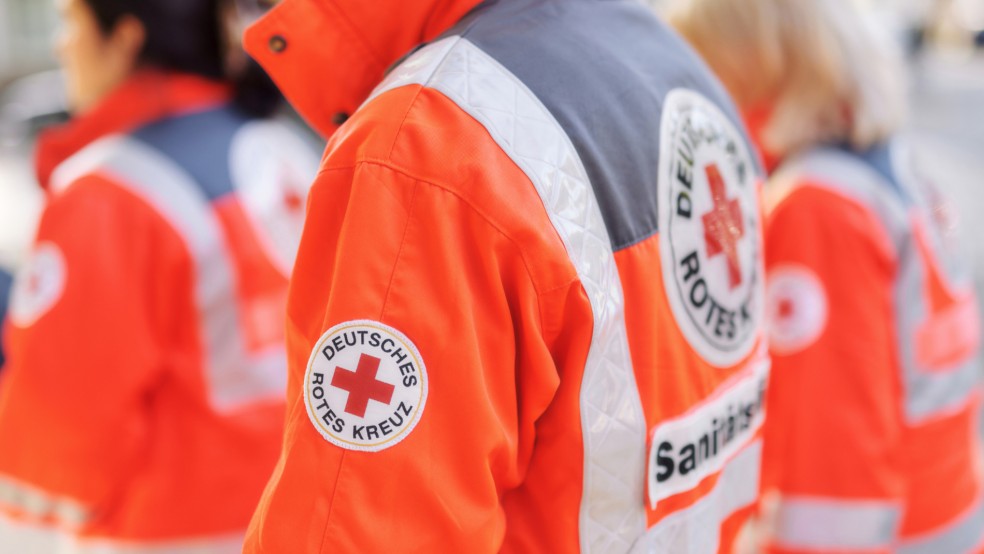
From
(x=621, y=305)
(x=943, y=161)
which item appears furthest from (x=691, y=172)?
(x=943, y=161)

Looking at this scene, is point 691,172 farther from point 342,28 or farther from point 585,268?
point 342,28

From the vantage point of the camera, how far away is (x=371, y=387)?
41.9 inches

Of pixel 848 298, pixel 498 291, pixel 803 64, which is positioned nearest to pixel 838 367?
pixel 848 298

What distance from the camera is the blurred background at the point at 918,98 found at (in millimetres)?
8781

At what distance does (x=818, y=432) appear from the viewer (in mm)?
2117

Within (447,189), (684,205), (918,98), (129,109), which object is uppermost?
(447,189)

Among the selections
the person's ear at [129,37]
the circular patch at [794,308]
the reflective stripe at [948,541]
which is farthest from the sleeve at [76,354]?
the reflective stripe at [948,541]

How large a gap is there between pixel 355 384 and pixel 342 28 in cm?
42

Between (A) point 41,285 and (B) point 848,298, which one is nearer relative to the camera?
(A) point 41,285

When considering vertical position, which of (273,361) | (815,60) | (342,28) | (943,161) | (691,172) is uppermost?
(342,28)

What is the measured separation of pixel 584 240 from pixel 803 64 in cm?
129

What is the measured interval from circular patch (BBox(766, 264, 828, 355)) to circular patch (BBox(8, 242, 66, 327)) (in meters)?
Answer: 1.39

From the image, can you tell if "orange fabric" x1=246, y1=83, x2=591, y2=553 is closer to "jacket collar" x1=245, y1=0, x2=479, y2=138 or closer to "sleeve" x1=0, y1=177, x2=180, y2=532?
"jacket collar" x1=245, y1=0, x2=479, y2=138

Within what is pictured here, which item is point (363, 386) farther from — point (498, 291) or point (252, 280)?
point (252, 280)
